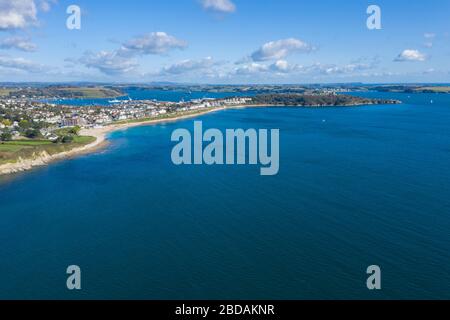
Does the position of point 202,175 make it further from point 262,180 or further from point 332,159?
point 332,159

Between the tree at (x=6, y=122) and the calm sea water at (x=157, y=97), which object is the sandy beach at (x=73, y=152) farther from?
the calm sea water at (x=157, y=97)

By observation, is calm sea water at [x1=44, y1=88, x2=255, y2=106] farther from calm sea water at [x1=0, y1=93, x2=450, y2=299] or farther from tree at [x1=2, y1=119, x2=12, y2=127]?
calm sea water at [x1=0, y1=93, x2=450, y2=299]

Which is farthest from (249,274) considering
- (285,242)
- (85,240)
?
(85,240)

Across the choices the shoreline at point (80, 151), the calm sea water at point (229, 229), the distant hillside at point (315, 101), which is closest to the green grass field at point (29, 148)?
the shoreline at point (80, 151)

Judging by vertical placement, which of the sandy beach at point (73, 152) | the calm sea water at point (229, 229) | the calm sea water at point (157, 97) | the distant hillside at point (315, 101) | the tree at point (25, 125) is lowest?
the calm sea water at point (229, 229)

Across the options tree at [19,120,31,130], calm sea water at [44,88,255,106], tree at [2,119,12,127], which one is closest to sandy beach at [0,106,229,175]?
tree at [19,120,31,130]

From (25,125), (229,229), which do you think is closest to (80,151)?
(25,125)

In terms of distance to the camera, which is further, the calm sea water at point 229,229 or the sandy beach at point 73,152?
the sandy beach at point 73,152
